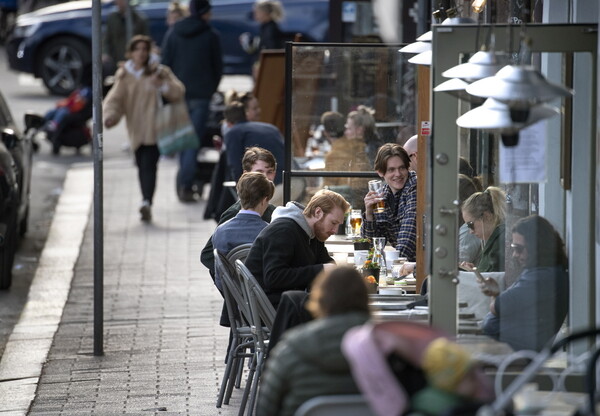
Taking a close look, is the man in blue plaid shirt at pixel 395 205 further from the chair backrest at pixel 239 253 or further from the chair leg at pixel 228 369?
the chair leg at pixel 228 369

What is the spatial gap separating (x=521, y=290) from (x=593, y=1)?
1637 mm

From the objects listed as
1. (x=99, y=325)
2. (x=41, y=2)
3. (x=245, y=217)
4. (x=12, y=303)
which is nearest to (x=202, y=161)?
(x=12, y=303)

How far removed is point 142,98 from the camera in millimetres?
14391

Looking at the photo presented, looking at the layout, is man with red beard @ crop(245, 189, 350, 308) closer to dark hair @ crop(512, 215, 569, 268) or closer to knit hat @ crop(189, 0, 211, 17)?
dark hair @ crop(512, 215, 569, 268)

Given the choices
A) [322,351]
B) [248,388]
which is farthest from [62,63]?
[322,351]

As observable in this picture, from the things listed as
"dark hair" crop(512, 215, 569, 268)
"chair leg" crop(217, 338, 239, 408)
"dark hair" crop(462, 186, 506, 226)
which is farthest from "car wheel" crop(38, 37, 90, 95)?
"dark hair" crop(512, 215, 569, 268)

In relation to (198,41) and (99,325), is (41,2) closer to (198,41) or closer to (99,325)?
(198,41)

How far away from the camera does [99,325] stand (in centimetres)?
938

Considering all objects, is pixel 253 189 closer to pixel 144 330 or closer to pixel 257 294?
pixel 257 294

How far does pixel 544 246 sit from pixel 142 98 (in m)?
8.30

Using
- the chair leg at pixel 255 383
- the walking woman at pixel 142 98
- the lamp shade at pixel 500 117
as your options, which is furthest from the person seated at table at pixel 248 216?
the walking woman at pixel 142 98

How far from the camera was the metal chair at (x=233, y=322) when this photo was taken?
25.0 feet

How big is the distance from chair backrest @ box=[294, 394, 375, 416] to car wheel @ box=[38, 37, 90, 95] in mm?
18764

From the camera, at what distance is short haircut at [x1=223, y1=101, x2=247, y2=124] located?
1174cm
